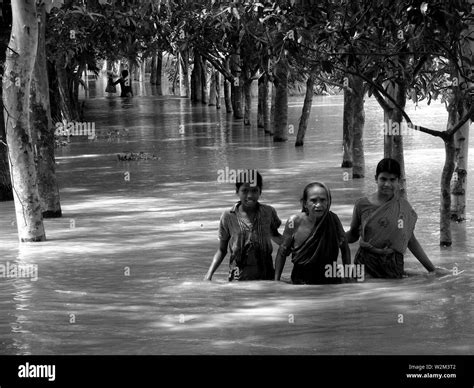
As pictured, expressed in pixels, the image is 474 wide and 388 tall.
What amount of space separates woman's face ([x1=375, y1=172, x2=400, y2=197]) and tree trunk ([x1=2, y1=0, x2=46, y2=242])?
5.87 metres

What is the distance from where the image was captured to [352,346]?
Answer: 8.66m

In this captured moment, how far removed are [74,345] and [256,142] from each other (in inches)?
893

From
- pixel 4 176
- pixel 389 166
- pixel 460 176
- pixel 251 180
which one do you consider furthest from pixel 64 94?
pixel 389 166

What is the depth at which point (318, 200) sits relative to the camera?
9.48m

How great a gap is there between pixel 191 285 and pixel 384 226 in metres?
2.55

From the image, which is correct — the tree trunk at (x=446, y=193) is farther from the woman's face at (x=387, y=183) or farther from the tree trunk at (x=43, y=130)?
the tree trunk at (x=43, y=130)

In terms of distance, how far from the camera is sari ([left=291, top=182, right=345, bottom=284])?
957 centimetres

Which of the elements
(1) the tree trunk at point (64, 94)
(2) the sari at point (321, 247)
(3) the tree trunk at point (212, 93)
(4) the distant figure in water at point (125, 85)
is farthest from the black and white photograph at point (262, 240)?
(4) the distant figure in water at point (125, 85)

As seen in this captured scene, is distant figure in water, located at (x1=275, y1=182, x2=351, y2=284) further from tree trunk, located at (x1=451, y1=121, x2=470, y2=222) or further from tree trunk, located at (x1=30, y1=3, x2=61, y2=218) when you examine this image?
tree trunk, located at (x1=30, y1=3, x2=61, y2=218)

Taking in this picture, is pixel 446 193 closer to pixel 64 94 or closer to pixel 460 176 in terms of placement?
pixel 460 176

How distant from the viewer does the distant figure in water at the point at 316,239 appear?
375 inches

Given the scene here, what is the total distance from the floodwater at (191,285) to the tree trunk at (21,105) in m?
0.61

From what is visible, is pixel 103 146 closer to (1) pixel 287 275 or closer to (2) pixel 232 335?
(1) pixel 287 275
